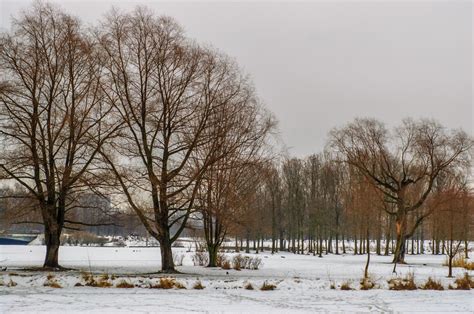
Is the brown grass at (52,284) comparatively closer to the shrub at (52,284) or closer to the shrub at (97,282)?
the shrub at (52,284)

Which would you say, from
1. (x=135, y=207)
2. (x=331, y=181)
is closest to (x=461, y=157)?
(x=331, y=181)

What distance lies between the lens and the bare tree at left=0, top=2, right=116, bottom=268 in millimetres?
24141

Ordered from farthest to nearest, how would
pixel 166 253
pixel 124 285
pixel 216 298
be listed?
1. pixel 166 253
2. pixel 124 285
3. pixel 216 298

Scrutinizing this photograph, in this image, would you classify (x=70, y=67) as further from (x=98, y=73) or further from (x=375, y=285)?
(x=375, y=285)

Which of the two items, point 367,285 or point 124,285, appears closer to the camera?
point 124,285

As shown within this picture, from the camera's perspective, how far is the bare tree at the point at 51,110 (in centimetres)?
2414

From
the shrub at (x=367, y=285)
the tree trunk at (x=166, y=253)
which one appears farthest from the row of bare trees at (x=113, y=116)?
the shrub at (x=367, y=285)

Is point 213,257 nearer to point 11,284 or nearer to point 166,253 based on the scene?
point 166,253

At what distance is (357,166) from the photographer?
44.3 meters

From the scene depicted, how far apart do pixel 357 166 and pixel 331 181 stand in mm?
22502

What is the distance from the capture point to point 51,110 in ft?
83.7

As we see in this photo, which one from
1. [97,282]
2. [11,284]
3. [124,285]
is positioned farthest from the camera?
[97,282]

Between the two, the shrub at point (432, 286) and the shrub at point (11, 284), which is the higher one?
the shrub at point (11, 284)

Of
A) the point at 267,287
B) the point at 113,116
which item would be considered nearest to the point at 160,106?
the point at 113,116
